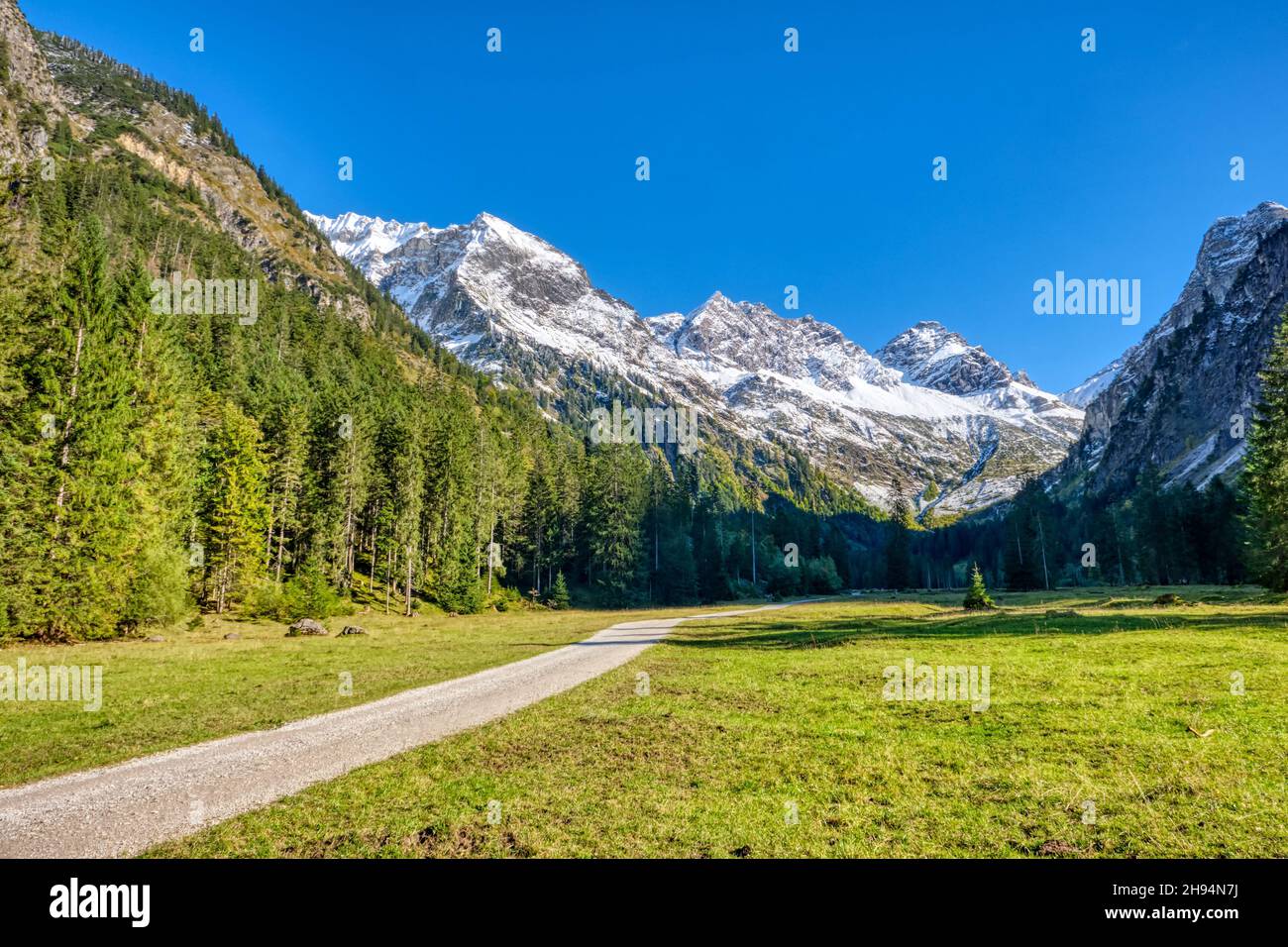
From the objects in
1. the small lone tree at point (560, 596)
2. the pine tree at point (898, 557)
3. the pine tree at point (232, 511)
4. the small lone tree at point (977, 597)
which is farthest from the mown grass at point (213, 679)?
the pine tree at point (898, 557)

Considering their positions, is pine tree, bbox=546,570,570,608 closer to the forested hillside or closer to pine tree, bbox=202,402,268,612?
the forested hillside

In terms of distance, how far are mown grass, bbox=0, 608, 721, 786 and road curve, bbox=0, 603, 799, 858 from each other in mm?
1176

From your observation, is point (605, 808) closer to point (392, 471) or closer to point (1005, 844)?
point (1005, 844)

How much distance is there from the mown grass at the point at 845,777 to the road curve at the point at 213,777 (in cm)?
86

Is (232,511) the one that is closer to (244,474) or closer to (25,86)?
(244,474)

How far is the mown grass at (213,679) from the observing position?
13.6 m

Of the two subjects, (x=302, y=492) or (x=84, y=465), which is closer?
(x=84, y=465)

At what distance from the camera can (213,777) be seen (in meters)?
11.0

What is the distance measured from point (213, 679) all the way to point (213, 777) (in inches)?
557

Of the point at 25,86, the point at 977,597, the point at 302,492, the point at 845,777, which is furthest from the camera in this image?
the point at 25,86

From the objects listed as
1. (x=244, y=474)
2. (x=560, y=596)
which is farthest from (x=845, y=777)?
(x=560, y=596)

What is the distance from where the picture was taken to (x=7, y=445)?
101 feet

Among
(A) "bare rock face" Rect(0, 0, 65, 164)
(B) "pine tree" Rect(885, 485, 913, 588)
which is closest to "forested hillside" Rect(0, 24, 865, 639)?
(A) "bare rock face" Rect(0, 0, 65, 164)

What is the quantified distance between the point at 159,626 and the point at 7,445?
12.9 m
